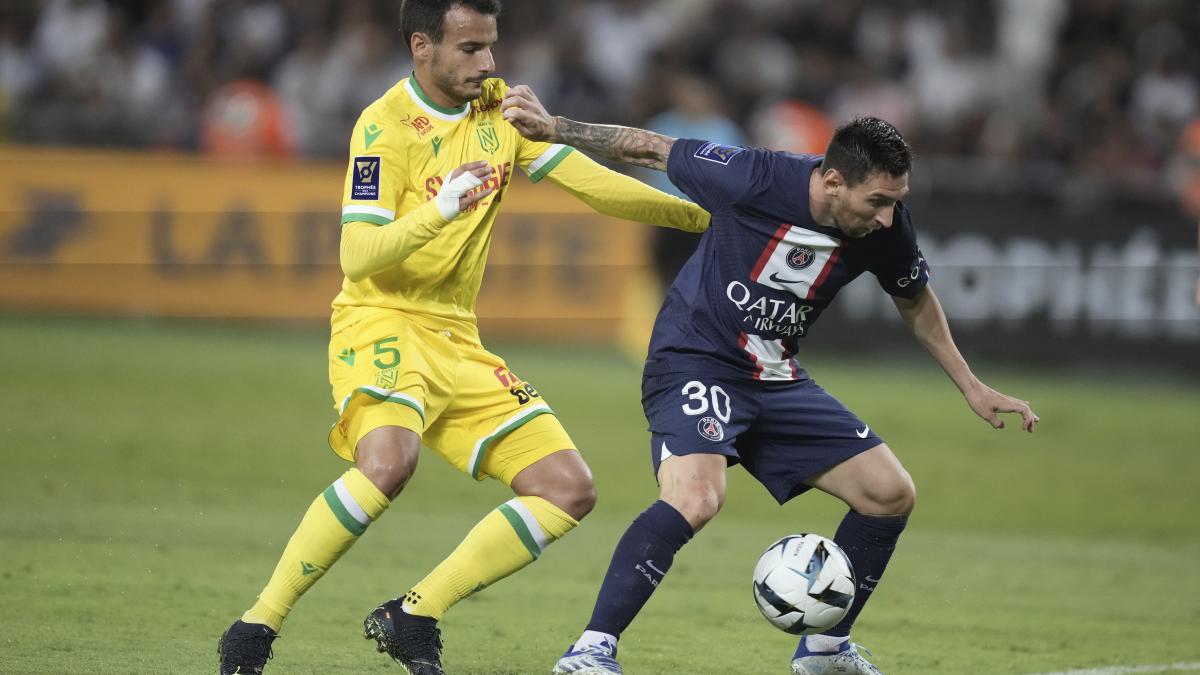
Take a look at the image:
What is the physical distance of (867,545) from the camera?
6535 millimetres

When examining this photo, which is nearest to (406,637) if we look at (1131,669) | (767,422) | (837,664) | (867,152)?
(767,422)

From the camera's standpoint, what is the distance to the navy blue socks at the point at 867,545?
6.52 metres

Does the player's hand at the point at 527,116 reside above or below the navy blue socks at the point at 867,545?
above

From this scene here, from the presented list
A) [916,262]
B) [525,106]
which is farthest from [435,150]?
[916,262]

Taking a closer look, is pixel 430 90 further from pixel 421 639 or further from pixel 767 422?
pixel 421 639

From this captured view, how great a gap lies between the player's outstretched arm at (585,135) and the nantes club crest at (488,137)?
0.11 metres

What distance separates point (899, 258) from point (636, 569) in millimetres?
1729

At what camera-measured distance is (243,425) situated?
508 inches

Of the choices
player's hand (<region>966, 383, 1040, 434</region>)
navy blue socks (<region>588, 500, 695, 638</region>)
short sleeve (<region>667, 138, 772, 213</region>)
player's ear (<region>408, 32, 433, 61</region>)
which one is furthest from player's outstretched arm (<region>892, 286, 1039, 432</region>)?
player's ear (<region>408, 32, 433, 61</region>)

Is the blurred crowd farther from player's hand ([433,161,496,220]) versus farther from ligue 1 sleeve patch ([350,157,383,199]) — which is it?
player's hand ([433,161,496,220])

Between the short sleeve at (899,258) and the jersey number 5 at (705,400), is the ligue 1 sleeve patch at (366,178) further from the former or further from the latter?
the short sleeve at (899,258)

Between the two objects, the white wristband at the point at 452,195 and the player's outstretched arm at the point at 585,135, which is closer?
the white wristband at the point at 452,195

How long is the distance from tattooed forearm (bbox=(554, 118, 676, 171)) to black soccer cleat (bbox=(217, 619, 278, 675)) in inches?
89.0

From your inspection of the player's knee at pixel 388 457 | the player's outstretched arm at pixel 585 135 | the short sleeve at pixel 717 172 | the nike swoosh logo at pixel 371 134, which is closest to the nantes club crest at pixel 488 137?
the player's outstretched arm at pixel 585 135
